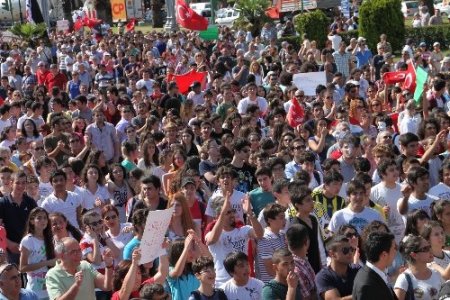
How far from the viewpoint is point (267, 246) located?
9.37m

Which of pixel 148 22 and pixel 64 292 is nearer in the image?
pixel 64 292

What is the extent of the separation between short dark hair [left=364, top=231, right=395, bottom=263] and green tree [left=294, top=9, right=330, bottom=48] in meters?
27.5

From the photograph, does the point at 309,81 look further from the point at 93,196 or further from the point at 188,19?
the point at 188,19

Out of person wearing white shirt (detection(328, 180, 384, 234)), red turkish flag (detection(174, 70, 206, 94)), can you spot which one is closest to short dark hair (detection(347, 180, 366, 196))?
person wearing white shirt (detection(328, 180, 384, 234))

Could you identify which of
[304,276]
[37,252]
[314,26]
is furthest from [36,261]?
[314,26]

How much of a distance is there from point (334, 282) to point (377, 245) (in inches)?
24.9

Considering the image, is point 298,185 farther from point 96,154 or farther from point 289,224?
point 96,154

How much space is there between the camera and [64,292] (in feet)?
27.4

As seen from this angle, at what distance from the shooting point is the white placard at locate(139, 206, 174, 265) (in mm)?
8148

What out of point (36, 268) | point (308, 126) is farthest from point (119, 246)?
point (308, 126)

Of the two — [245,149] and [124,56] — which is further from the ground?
[245,149]

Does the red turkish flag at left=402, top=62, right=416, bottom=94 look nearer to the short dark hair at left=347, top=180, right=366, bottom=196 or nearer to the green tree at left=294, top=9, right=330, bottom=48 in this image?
the short dark hair at left=347, top=180, right=366, bottom=196

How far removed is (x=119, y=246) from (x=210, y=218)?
41.3 inches

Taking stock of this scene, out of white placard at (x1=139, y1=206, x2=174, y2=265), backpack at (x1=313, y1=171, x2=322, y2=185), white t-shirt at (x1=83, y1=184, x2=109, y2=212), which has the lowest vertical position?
white t-shirt at (x1=83, y1=184, x2=109, y2=212)
